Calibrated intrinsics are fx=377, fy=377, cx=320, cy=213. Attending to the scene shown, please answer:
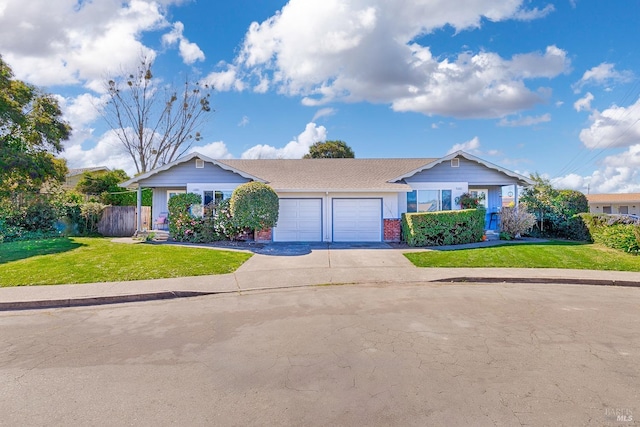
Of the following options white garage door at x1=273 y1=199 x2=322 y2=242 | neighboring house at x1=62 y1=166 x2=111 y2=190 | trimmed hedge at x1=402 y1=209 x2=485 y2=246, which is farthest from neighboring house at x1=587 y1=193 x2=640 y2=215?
neighboring house at x1=62 y1=166 x2=111 y2=190

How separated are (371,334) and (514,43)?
1651 cm

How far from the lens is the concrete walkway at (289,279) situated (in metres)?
7.98

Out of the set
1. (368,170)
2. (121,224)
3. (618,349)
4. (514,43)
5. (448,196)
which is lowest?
(618,349)

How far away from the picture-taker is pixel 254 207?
1566 centimetres

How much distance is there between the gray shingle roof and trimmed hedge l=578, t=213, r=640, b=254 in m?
7.90

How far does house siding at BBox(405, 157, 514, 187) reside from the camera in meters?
18.9

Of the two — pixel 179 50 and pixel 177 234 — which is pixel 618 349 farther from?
pixel 179 50

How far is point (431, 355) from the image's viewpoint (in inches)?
182

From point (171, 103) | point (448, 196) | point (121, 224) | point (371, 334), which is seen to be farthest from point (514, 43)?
point (171, 103)

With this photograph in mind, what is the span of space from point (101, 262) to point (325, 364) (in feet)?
31.3

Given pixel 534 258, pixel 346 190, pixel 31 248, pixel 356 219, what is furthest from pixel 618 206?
pixel 31 248

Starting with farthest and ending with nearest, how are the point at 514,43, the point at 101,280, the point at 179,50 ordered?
the point at 179,50, the point at 514,43, the point at 101,280

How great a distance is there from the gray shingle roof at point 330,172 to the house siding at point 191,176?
1326mm

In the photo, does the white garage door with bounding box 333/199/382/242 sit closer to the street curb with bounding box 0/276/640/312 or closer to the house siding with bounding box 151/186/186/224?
the street curb with bounding box 0/276/640/312
